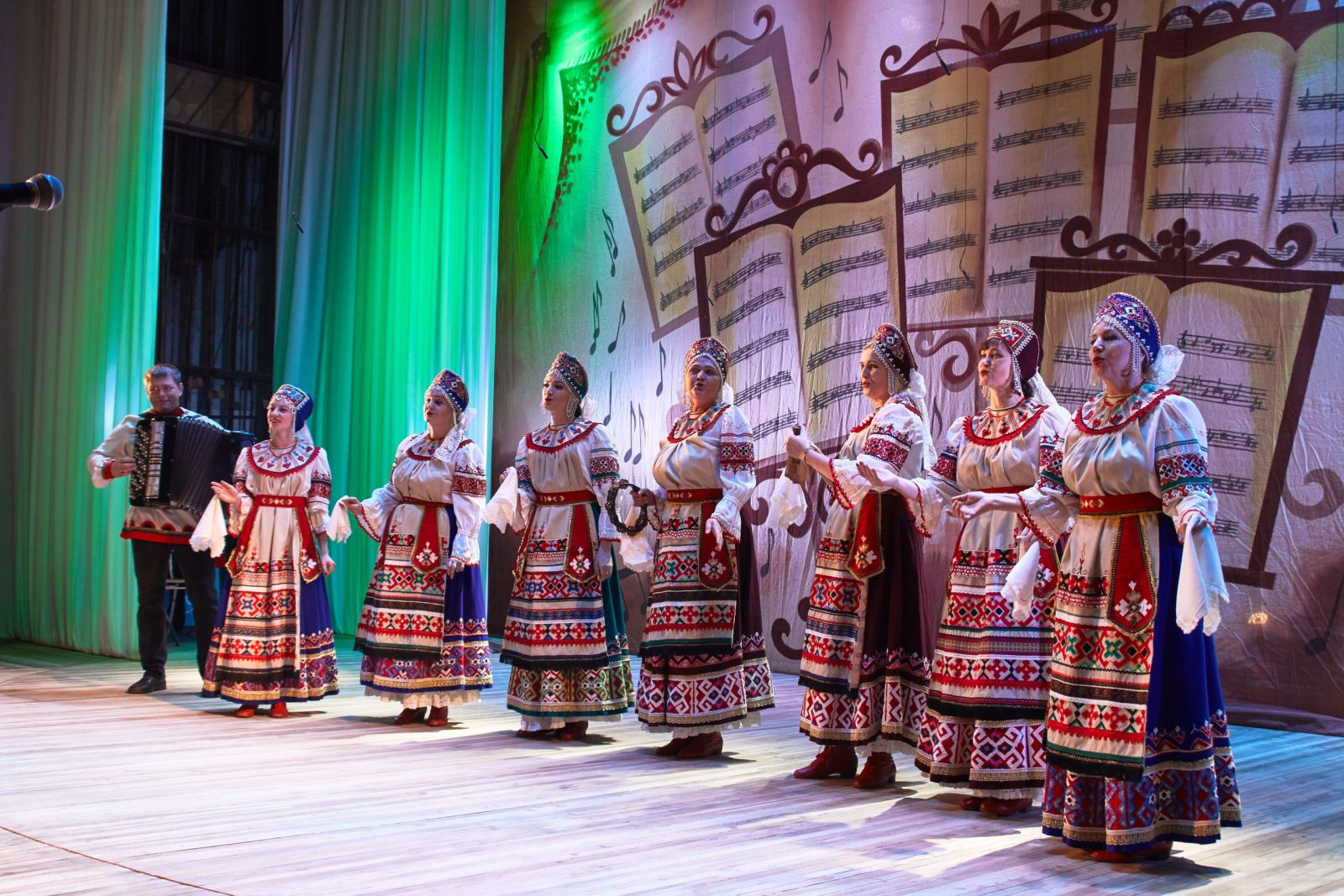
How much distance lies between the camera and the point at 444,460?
5391mm

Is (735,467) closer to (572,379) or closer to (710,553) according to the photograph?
(710,553)

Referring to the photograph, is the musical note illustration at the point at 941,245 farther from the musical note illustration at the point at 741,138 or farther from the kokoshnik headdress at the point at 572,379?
the kokoshnik headdress at the point at 572,379

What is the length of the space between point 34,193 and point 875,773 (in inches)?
118

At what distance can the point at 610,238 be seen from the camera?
9.03 m

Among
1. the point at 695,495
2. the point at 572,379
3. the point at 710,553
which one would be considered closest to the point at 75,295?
the point at 572,379

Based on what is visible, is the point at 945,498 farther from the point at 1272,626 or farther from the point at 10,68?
the point at 10,68

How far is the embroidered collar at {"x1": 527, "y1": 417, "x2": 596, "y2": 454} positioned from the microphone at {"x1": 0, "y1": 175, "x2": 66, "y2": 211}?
2861 millimetres

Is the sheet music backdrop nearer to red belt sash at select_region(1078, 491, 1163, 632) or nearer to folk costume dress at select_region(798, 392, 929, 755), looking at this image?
folk costume dress at select_region(798, 392, 929, 755)

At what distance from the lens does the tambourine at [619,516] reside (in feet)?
16.0

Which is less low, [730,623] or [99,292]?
[99,292]

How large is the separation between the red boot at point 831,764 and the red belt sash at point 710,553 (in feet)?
2.29

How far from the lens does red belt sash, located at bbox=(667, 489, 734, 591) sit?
459cm

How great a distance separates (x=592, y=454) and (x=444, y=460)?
0.72 metres

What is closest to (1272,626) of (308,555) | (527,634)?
(527,634)
